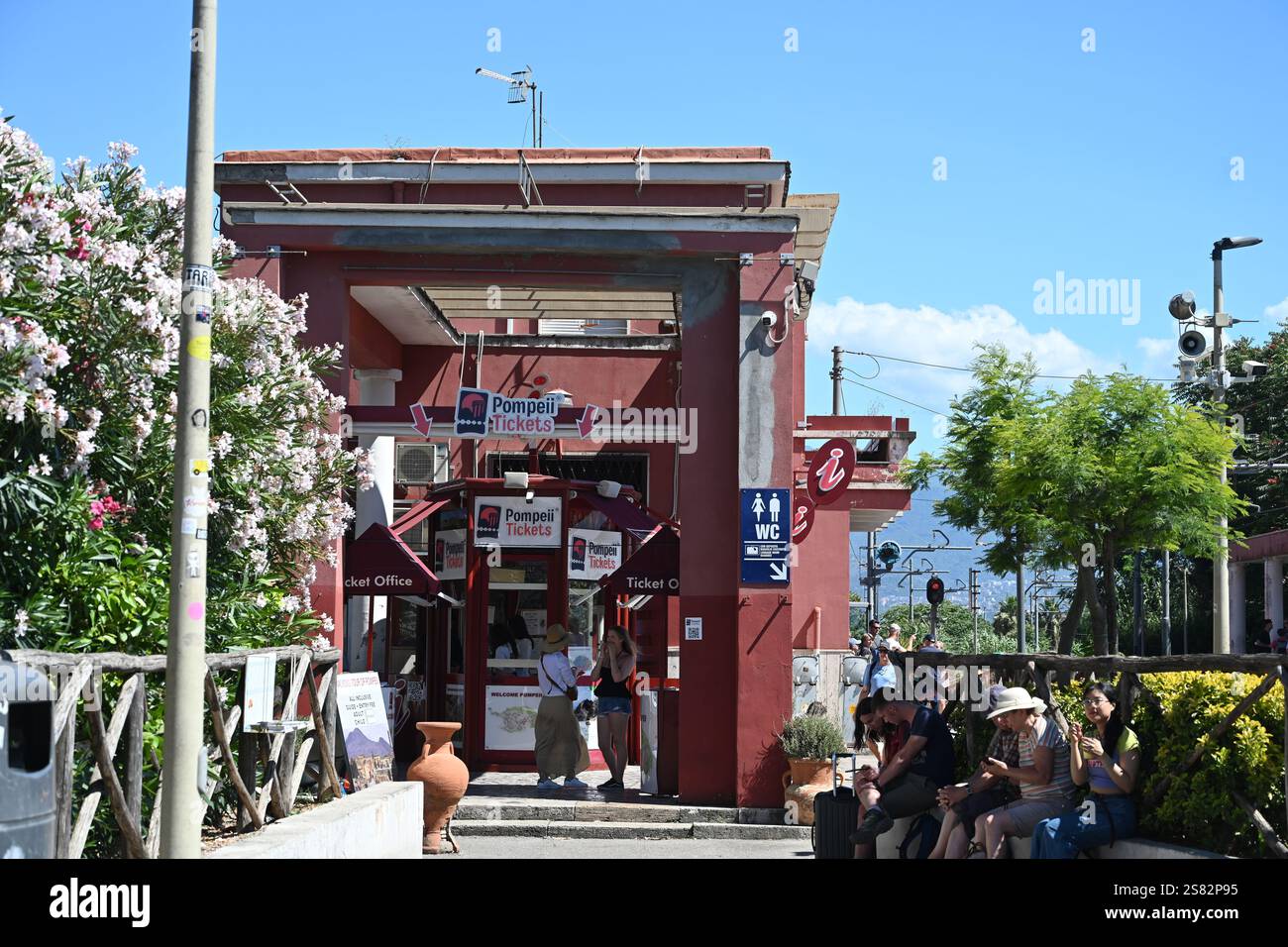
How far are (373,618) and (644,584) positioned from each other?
7.15 metres

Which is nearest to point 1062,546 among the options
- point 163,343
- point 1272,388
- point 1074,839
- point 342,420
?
point 342,420

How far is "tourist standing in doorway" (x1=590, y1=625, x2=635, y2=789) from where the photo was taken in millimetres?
17031

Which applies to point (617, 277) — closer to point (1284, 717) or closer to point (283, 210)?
point (283, 210)

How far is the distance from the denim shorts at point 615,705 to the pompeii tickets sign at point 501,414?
3342 mm

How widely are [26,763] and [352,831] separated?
377cm

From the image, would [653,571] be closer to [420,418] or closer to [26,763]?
[420,418]

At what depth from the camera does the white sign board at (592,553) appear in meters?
18.7

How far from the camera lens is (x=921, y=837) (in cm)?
1034

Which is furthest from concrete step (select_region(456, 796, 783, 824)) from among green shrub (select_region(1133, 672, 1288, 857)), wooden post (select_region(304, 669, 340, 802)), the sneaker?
green shrub (select_region(1133, 672, 1288, 857))

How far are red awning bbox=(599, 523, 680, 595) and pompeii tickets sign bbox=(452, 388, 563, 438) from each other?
1847 millimetres

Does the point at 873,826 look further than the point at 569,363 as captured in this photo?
No

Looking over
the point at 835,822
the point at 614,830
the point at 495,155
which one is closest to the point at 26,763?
the point at 835,822

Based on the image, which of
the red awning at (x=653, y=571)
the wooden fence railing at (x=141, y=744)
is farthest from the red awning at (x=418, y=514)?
the wooden fence railing at (x=141, y=744)

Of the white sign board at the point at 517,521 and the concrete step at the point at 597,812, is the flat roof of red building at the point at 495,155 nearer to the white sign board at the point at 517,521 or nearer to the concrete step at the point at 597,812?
the white sign board at the point at 517,521
